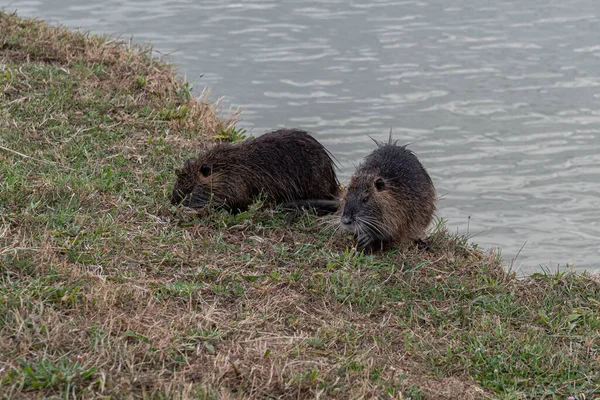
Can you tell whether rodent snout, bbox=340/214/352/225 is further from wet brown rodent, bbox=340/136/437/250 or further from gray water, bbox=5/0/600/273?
gray water, bbox=5/0/600/273

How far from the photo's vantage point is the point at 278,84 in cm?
1087

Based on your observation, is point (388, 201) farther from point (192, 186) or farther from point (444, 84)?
point (444, 84)

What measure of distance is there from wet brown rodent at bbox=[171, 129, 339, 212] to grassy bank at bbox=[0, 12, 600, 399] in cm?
21

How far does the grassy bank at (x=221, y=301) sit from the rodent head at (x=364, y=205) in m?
0.15

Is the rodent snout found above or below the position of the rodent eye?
below

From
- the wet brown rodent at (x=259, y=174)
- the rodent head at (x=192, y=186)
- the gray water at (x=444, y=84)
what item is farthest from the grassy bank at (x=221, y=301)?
the gray water at (x=444, y=84)

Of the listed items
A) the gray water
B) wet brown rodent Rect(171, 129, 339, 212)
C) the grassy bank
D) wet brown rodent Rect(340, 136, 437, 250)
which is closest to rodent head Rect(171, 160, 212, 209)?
wet brown rodent Rect(171, 129, 339, 212)

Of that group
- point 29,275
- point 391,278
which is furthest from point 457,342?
point 29,275

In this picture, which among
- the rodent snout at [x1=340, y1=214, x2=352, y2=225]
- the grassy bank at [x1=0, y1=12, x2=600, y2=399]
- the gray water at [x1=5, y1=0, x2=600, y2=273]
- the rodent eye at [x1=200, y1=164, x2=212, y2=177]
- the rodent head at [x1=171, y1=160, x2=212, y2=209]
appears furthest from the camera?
the gray water at [x1=5, y1=0, x2=600, y2=273]

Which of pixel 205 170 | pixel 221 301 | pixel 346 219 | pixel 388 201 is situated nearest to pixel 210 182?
pixel 205 170

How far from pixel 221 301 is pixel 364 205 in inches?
57.7

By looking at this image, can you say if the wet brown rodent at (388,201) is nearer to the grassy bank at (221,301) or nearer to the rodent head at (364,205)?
the rodent head at (364,205)

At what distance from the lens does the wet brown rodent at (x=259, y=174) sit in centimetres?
584

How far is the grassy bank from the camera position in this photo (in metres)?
3.63
